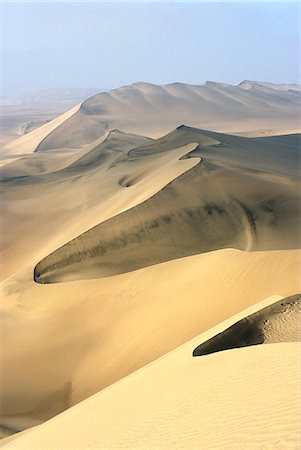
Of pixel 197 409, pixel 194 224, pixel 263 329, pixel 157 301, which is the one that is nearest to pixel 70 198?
pixel 194 224

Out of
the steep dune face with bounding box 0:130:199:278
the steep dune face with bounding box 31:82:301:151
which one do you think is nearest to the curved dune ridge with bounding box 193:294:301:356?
the steep dune face with bounding box 0:130:199:278

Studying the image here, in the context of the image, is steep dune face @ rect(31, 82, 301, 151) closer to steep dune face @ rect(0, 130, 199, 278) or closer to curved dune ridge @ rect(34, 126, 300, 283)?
steep dune face @ rect(0, 130, 199, 278)

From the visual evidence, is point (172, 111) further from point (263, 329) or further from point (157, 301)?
point (263, 329)

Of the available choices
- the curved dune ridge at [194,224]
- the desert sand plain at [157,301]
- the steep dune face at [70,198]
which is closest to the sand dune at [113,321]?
the desert sand plain at [157,301]

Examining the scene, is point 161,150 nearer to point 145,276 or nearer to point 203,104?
point 145,276

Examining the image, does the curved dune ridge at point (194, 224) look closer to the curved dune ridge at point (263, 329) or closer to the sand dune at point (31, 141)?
the curved dune ridge at point (263, 329)
